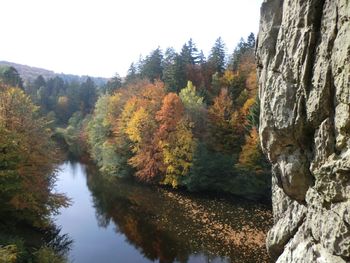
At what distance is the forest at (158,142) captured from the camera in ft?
72.5

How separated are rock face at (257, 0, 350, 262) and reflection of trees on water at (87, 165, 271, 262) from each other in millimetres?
13867

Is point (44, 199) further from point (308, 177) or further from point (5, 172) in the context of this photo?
point (308, 177)

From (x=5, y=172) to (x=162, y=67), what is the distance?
49183 millimetres

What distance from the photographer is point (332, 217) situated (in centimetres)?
765

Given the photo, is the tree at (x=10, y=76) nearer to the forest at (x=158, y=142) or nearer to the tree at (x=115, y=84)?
the tree at (x=115, y=84)

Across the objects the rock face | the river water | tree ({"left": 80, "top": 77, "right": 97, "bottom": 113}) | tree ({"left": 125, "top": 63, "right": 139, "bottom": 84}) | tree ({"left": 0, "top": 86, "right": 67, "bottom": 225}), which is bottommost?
the river water

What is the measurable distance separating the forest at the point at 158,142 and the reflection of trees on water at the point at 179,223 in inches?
123

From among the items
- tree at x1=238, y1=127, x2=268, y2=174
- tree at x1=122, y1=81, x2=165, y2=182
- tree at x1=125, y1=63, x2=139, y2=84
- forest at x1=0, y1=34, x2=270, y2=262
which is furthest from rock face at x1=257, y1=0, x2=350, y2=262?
tree at x1=125, y1=63, x2=139, y2=84

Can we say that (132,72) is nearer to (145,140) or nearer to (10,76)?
(10,76)

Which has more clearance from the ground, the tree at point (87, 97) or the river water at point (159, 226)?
the tree at point (87, 97)

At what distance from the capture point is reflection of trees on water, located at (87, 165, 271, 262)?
23.7 meters

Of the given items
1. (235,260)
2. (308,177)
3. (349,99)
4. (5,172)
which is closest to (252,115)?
(235,260)

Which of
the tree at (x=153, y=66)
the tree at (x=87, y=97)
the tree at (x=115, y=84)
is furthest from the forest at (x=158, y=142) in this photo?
the tree at (x=87, y=97)

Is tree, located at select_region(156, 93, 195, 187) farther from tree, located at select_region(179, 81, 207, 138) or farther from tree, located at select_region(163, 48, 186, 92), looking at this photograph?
tree, located at select_region(163, 48, 186, 92)
